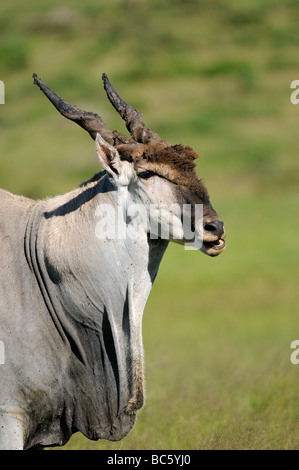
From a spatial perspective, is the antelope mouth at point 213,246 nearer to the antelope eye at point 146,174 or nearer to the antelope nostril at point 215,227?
the antelope nostril at point 215,227

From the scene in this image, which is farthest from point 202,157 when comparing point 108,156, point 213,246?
point 213,246

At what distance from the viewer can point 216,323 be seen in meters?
16.2

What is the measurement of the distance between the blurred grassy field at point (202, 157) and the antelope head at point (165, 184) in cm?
219

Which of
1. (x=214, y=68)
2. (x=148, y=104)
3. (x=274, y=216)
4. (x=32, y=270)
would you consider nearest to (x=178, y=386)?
(x=32, y=270)

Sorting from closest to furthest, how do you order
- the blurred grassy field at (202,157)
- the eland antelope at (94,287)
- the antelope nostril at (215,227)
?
the antelope nostril at (215,227) → the eland antelope at (94,287) → the blurred grassy field at (202,157)

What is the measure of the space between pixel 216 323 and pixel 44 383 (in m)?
10.6

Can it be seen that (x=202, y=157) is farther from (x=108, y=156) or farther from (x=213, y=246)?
(x=213, y=246)

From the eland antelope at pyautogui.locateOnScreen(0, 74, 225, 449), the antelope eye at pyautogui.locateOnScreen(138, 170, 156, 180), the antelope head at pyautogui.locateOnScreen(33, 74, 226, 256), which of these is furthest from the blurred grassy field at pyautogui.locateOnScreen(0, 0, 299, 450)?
the antelope eye at pyautogui.locateOnScreen(138, 170, 156, 180)

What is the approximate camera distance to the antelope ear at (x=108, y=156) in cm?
562

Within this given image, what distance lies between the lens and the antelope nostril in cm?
550

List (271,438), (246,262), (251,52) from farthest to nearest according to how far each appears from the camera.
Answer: (251,52) → (246,262) → (271,438)

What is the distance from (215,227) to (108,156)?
0.86 m

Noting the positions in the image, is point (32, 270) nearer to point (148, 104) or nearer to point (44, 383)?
point (44, 383)

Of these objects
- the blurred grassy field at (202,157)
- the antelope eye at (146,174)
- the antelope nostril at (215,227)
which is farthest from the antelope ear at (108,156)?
the blurred grassy field at (202,157)
